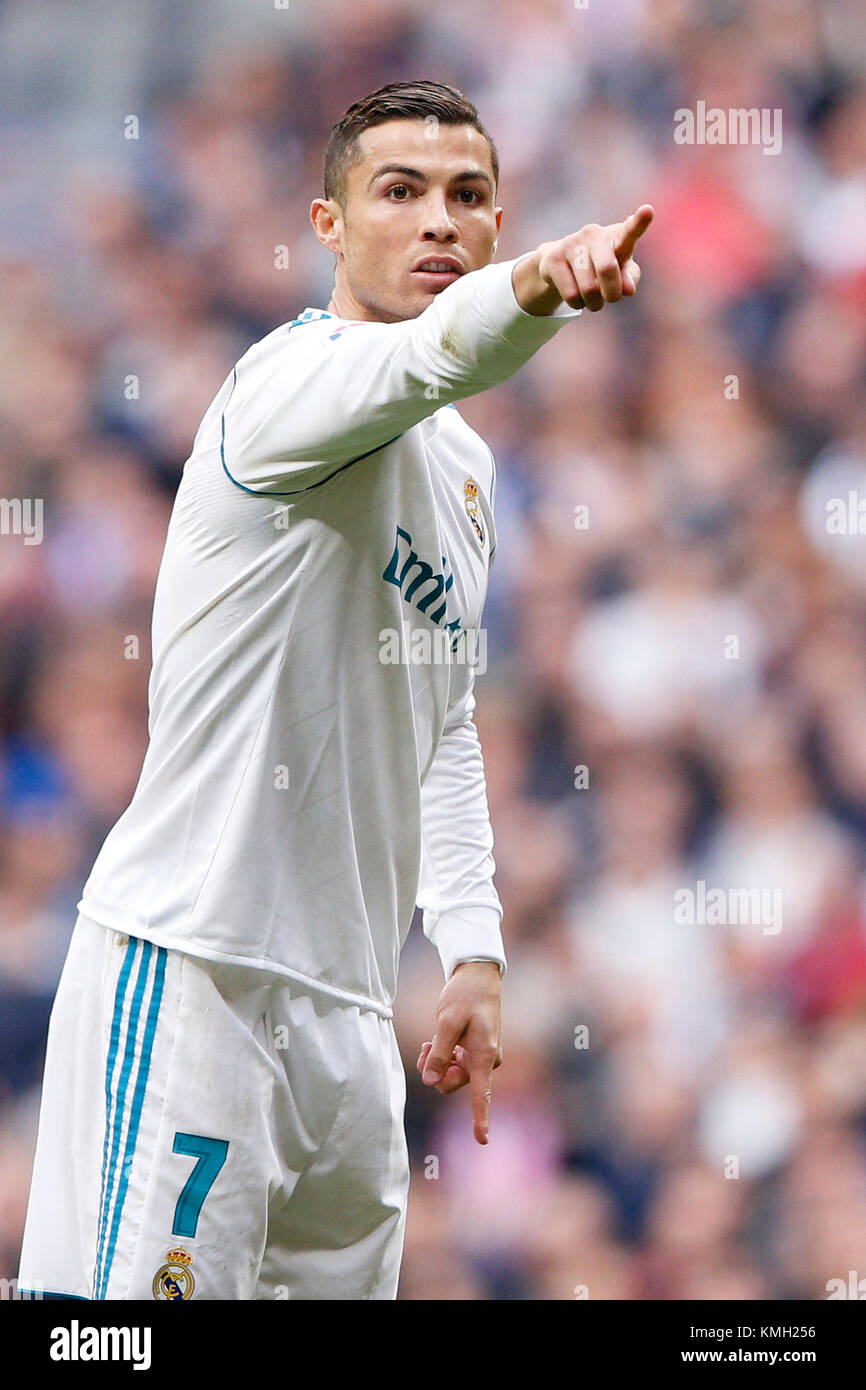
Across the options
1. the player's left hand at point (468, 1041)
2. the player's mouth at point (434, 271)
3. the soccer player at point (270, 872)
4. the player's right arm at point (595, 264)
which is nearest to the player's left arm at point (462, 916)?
the player's left hand at point (468, 1041)

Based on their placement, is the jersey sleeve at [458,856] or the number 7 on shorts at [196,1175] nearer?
the number 7 on shorts at [196,1175]

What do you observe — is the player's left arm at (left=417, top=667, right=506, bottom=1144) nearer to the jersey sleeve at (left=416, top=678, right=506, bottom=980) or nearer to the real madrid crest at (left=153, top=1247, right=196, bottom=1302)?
the jersey sleeve at (left=416, top=678, right=506, bottom=980)

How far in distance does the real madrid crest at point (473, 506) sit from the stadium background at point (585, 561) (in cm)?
136

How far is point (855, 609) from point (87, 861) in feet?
5.62

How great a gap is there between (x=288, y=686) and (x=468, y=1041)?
0.53 m

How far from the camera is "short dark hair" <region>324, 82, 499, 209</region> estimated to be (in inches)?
70.3

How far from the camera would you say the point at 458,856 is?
6.23 ft

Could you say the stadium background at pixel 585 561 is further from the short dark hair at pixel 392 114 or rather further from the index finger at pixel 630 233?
the index finger at pixel 630 233

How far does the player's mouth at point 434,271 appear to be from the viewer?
1696 mm

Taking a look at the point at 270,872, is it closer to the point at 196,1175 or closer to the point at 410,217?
the point at 196,1175

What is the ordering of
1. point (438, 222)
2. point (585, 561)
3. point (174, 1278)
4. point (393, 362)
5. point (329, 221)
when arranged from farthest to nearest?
1. point (585, 561)
2. point (329, 221)
3. point (438, 222)
4. point (174, 1278)
5. point (393, 362)

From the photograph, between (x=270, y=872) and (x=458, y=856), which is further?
(x=458, y=856)

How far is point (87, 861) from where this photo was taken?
116 inches

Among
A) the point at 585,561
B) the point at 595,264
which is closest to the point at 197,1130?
the point at 595,264
